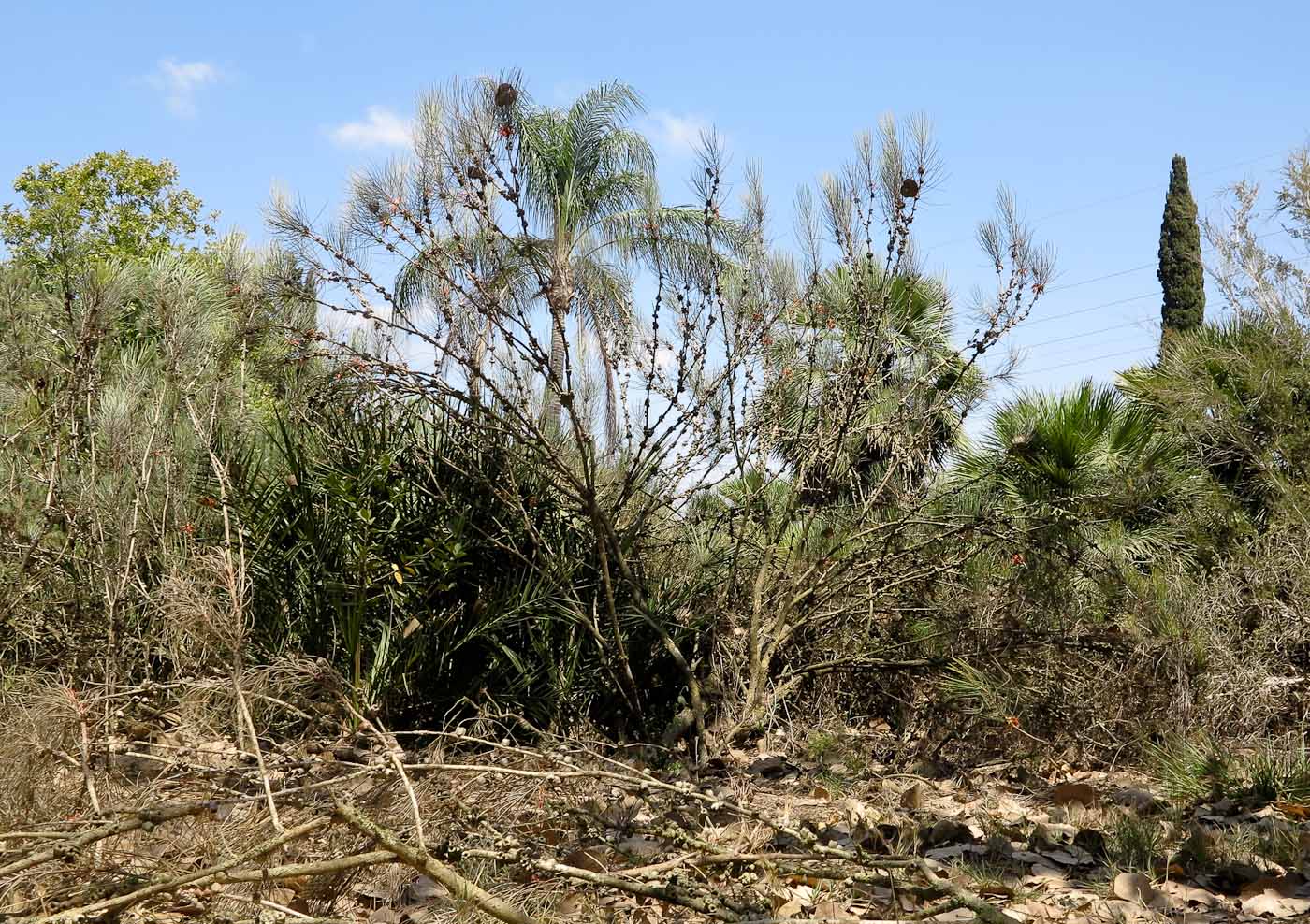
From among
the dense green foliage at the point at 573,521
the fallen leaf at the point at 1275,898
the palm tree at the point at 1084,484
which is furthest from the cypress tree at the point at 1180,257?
the fallen leaf at the point at 1275,898

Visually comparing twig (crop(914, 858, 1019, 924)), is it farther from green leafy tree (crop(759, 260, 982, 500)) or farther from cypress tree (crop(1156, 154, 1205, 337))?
cypress tree (crop(1156, 154, 1205, 337))

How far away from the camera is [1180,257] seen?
2044cm

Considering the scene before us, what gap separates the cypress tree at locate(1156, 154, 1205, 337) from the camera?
20.3 metres

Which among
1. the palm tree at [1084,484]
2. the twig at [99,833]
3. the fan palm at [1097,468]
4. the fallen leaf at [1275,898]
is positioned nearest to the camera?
the twig at [99,833]

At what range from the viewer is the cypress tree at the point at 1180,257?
66.6 feet

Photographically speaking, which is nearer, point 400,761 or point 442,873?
point 442,873

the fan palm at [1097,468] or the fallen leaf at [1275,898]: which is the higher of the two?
the fan palm at [1097,468]

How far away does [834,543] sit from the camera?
581cm

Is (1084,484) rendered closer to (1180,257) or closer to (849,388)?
(849,388)

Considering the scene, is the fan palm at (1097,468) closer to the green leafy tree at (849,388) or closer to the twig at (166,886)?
the green leafy tree at (849,388)

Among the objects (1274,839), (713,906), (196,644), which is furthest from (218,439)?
(1274,839)

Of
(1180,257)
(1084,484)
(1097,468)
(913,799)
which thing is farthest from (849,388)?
(1180,257)

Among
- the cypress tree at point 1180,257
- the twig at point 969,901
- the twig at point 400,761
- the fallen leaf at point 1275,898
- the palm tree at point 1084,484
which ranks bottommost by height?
the fallen leaf at point 1275,898

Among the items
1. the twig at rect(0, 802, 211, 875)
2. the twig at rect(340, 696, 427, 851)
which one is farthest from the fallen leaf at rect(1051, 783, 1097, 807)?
the twig at rect(0, 802, 211, 875)
